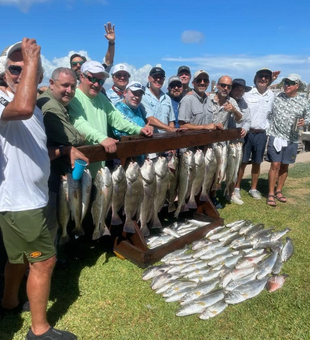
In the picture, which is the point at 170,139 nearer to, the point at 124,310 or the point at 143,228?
the point at 143,228

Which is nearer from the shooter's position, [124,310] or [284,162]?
[124,310]

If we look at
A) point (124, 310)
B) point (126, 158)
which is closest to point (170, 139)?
point (126, 158)

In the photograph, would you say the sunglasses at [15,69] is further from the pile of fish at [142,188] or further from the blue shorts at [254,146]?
the blue shorts at [254,146]

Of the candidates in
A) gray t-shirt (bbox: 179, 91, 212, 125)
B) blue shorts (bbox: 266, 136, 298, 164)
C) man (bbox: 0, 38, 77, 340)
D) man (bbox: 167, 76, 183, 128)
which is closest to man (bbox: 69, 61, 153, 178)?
man (bbox: 0, 38, 77, 340)

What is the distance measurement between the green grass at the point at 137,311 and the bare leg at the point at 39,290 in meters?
0.45

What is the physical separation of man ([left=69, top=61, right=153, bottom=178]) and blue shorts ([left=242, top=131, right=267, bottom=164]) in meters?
3.61

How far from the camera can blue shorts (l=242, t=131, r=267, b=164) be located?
7094 millimetres

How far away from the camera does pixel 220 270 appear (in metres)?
4.16

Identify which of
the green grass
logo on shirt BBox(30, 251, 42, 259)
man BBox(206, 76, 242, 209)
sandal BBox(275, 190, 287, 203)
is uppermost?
man BBox(206, 76, 242, 209)

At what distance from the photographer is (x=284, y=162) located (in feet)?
23.3

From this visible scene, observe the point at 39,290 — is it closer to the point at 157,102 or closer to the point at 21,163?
the point at 21,163

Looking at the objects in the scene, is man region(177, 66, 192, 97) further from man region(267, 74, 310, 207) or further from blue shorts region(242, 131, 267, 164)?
man region(267, 74, 310, 207)

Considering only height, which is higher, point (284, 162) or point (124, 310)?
point (284, 162)

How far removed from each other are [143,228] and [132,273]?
647 mm
